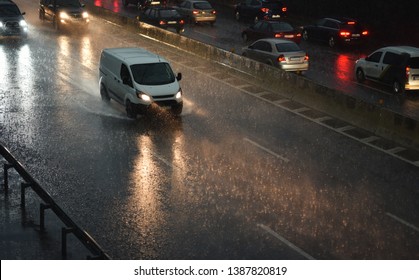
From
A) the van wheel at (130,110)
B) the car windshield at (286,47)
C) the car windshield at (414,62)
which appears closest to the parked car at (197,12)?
the car windshield at (286,47)

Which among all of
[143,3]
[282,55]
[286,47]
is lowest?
[143,3]

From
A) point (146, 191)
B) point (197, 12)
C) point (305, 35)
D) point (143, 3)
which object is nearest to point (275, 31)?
point (305, 35)

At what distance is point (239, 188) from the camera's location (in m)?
19.4

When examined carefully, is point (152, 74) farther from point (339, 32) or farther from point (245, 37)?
point (339, 32)

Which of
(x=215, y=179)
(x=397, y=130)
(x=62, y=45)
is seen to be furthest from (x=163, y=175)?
→ (x=62, y=45)

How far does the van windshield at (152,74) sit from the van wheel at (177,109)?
87 centimetres

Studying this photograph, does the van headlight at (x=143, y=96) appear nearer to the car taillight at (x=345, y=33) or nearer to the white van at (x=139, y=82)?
the white van at (x=139, y=82)

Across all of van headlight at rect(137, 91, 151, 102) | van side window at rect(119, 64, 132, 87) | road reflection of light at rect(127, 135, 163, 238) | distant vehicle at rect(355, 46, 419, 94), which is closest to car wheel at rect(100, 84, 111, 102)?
van side window at rect(119, 64, 132, 87)

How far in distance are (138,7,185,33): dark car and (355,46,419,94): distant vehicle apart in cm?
1427

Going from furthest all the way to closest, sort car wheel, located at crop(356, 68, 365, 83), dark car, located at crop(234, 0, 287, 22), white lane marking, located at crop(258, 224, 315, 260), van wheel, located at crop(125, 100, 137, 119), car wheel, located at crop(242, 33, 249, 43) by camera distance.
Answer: dark car, located at crop(234, 0, 287, 22), car wheel, located at crop(242, 33, 249, 43), car wheel, located at crop(356, 68, 365, 83), van wheel, located at crop(125, 100, 137, 119), white lane marking, located at crop(258, 224, 315, 260)

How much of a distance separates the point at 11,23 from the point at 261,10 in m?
16.7

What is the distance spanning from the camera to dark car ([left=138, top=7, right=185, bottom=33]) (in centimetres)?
4444

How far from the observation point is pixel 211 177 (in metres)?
20.3

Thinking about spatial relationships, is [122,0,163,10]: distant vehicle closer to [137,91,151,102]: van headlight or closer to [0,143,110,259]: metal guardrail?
[137,91,151,102]: van headlight
